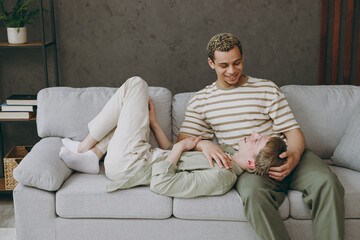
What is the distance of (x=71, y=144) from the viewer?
100 inches

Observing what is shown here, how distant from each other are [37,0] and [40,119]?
1.04 metres

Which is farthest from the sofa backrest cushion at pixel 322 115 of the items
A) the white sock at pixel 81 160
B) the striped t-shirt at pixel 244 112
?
the white sock at pixel 81 160

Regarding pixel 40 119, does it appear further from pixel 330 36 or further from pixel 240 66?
pixel 330 36

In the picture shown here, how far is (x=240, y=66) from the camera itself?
2.45 m

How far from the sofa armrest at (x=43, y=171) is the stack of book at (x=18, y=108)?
26.4 inches

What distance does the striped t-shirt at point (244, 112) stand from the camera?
2.48 metres

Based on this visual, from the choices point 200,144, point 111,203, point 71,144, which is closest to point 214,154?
point 200,144

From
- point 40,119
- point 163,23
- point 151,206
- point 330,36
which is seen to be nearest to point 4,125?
point 40,119

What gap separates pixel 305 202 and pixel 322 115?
2.34 feet

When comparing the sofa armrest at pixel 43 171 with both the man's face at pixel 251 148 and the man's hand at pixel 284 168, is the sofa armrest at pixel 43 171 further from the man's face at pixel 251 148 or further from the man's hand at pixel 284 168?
the man's hand at pixel 284 168

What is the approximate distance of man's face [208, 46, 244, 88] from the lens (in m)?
2.40

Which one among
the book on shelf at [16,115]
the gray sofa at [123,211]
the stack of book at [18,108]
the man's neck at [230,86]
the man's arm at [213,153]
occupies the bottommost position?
the gray sofa at [123,211]

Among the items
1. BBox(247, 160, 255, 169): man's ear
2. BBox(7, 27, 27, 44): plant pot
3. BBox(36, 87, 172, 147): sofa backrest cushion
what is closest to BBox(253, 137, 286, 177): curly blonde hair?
BBox(247, 160, 255, 169): man's ear

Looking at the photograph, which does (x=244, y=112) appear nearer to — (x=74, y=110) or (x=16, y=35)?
(x=74, y=110)
